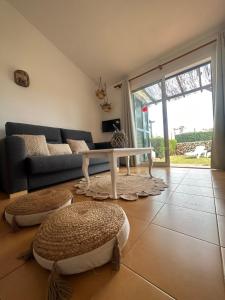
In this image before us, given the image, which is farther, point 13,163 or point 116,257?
point 13,163

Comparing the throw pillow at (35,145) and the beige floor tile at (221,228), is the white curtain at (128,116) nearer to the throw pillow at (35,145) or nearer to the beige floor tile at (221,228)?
the throw pillow at (35,145)

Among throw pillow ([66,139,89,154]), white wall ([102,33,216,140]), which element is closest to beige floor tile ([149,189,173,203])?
throw pillow ([66,139,89,154])

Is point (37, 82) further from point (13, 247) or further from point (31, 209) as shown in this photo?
point (13, 247)

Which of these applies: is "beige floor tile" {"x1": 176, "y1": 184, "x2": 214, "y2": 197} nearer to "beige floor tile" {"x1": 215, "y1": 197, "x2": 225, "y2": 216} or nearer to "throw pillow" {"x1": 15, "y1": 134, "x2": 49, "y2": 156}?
"beige floor tile" {"x1": 215, "y1": 197, "x2": 225, "y2": 216}

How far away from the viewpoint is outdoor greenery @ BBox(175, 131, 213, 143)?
4.57 m

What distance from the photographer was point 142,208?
1.11 metres

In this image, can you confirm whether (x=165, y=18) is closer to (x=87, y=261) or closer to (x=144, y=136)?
(x=144, y=136)

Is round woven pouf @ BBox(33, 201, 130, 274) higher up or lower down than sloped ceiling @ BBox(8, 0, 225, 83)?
lower down

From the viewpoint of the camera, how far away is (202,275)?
1.70ft

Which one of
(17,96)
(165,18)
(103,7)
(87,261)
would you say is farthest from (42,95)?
(87,261)

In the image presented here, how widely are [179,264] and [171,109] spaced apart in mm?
3422

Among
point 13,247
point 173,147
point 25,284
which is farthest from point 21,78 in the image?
point 173,147

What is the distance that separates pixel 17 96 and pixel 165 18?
2591 mm

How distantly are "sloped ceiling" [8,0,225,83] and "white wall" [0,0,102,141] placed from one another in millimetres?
210
